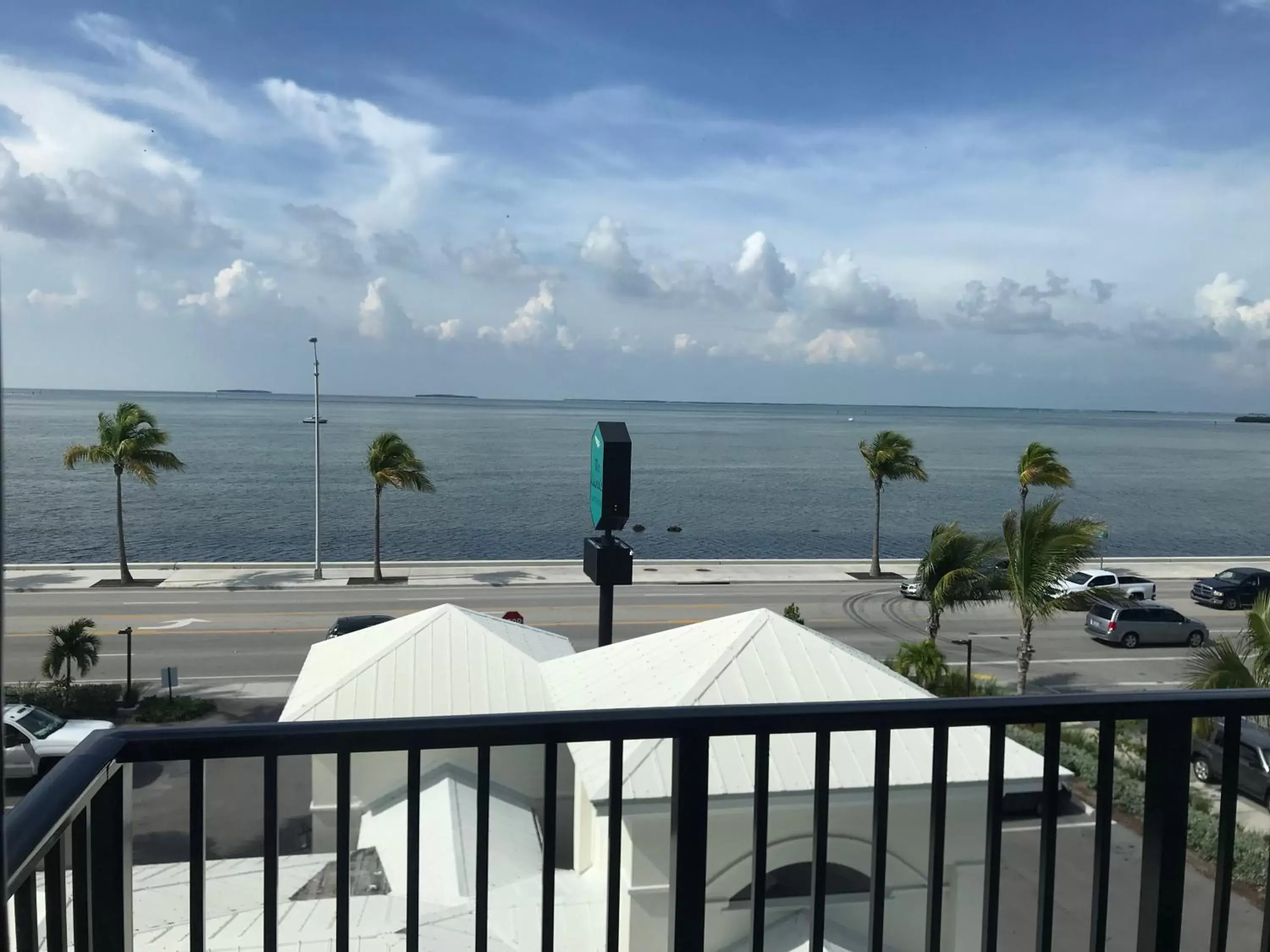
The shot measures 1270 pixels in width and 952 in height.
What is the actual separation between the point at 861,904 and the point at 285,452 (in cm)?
12237

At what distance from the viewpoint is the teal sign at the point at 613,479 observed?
51.4ft

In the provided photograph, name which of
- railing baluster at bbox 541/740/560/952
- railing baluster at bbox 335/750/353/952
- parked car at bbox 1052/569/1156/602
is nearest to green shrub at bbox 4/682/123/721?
railing baluster at bbox 335/750/353/952

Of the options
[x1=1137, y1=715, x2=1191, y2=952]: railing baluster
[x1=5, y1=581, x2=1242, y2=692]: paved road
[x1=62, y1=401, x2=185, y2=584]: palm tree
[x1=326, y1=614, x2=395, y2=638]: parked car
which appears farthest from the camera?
[x1=62, y1=401, x2=185, y2=584]: palm tree

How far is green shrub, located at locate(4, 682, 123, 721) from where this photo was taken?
713 inches

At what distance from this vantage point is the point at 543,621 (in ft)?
88.0

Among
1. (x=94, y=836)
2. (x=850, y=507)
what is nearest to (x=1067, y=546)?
(x=94, y=836)

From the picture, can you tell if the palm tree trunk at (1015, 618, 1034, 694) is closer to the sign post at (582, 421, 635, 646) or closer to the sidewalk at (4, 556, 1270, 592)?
the sign post at (582, 421, 635, 646)

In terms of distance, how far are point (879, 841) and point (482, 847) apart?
100 centimetres

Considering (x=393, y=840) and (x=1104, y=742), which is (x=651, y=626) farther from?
(x=1104, y=742)

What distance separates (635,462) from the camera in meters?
111

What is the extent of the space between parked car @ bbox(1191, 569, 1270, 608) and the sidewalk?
4.20m

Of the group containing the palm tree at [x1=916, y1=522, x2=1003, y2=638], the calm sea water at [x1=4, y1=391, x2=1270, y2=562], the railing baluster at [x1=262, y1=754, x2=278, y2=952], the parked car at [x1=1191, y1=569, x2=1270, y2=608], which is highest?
the railing baluster at [x1=262, y1=754, x2=278, y2=952]

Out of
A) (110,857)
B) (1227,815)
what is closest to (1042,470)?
(1227,815)

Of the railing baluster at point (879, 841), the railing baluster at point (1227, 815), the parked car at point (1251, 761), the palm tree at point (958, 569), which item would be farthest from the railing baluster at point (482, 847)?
the palm tree at point (958, 569)
